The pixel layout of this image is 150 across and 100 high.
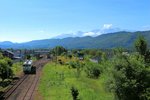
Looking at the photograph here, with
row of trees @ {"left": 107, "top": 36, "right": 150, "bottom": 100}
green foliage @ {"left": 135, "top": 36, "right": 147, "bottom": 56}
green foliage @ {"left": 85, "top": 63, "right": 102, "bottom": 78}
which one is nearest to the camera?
row of trees @ {"left": 107, "top": 36, "right": 150, "bottom": 100}

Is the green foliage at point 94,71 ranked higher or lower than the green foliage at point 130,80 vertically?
lower

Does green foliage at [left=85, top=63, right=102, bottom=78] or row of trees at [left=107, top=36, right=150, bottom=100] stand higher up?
row of trees at [left=107, top=36, right=150, bottom=100]

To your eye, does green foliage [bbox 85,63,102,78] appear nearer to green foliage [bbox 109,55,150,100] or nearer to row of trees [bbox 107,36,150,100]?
row of trees [bbox 107,36,150,100]

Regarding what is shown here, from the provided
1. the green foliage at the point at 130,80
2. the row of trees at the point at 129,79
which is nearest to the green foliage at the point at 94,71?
the row of trees at the point at 129,79

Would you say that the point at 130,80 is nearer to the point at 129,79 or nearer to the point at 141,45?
the point at 129,79

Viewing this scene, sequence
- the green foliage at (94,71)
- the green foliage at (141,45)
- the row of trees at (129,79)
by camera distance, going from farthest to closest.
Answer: the green foliage at (94,71), the green foliage at (141,45), the row of trees at (129,79)

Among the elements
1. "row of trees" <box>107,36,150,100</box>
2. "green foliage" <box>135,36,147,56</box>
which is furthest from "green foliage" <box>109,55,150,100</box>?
"green foliage" <box>135,36,147,56</box>

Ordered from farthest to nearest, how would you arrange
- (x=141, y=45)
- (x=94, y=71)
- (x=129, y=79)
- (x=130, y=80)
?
(x=94, y=71) < (x=141, y=45) < (x=129, y=79) < (x=130, y=80)

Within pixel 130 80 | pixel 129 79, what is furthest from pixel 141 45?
pixel 130 80

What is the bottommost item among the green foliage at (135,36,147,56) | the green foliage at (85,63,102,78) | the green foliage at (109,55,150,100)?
the green foliage at (85,63,102,78)

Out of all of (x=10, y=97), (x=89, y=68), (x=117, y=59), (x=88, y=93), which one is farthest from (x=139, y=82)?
(x=89, y=68)

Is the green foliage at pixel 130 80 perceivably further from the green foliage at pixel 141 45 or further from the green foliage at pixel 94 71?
the green foliage at pixel 94 71

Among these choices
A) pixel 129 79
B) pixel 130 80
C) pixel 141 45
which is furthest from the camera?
pixel 141 45

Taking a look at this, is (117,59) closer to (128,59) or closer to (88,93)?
(128,59)
